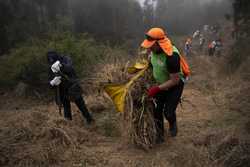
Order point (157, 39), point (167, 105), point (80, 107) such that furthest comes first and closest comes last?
1. point (80, 107)
2. point (167, 105)
3. point (157, 39)

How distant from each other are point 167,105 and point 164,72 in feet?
1.52

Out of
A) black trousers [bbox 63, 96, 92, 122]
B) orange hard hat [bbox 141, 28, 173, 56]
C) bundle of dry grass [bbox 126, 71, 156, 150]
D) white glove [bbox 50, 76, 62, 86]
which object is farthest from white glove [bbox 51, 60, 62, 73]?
orange hard hat [bbox 141, 28, 173, 56]

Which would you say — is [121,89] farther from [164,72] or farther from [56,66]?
[56,66]

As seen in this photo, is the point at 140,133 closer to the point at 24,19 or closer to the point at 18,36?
the point at 18,36

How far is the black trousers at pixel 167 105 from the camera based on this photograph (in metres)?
5.02

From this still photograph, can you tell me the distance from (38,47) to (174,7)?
4205cm

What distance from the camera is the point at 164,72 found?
4965 mm

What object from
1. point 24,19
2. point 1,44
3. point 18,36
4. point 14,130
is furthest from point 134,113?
point 24,19

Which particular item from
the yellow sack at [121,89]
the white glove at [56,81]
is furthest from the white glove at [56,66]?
the yellow sack at [121,89]

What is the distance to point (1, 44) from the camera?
840 inches

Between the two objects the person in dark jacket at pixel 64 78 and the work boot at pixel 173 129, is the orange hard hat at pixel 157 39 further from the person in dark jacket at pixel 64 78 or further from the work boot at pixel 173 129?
the person in dark jacket at pixel 64 78

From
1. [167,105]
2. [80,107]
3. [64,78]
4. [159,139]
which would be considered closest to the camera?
[167,105]

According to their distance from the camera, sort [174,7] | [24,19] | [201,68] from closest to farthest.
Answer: [201,68] → [24,19] → [174,7]

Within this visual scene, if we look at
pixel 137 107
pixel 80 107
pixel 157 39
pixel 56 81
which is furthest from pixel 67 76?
pixel 157 39
